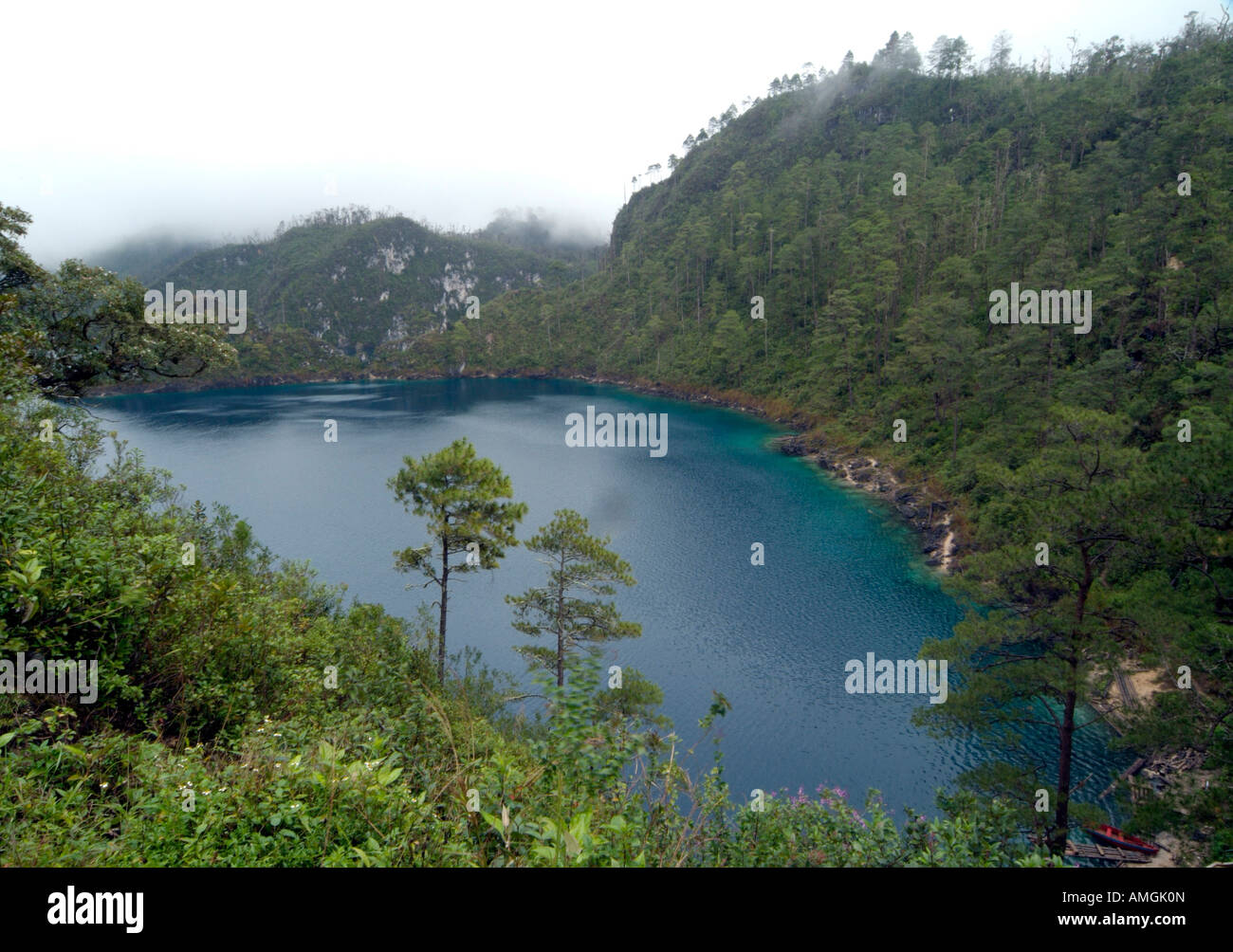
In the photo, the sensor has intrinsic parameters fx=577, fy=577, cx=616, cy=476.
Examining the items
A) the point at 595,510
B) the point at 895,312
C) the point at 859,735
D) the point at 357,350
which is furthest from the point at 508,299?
the point at 859,735

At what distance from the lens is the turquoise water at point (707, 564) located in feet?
62.2

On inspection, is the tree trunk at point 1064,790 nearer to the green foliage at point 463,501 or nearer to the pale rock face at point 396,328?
the green foliage at point 463,501

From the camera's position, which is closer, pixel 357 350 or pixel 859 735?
pixel 859 735

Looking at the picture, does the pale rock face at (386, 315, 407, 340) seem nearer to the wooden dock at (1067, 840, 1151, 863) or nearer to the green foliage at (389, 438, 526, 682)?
the green foliage at (389, 438, 526, 682)

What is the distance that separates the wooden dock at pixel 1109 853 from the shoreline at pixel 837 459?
16752mm

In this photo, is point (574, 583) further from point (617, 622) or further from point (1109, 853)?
point (1109, 853)

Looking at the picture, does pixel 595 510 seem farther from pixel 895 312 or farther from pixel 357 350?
pixel 357 350

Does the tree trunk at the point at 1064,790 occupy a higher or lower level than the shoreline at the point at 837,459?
lower

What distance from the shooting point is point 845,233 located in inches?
2872

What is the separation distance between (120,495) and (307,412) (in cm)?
8146

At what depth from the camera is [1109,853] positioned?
45.8 ft

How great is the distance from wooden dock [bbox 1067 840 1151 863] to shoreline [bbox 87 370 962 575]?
55.0 ft

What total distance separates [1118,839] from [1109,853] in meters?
0.44

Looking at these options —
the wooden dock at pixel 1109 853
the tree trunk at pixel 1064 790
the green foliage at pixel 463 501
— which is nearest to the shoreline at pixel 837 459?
the green foliage at pixel 463 501
